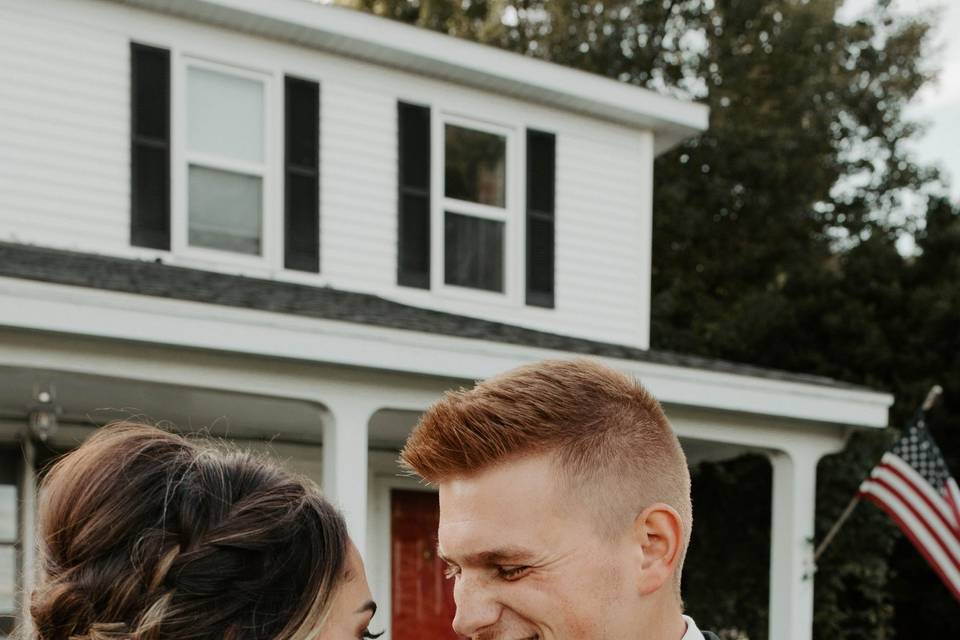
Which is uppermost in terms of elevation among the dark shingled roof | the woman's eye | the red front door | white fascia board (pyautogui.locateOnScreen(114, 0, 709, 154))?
white fascia board (pyautogui.locateOnScreen(114, 0, 709, 154))

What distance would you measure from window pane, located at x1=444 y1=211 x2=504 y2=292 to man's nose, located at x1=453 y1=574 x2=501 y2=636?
7.33 metres

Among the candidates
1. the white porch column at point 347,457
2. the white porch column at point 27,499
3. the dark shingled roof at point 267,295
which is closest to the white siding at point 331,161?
the dark shingled roof at point 267,295

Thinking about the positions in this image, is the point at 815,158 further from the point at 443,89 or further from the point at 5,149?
the point at 5,149

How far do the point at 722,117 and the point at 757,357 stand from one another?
5085mm

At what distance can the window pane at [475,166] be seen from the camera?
31.8ft

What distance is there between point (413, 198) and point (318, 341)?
3.11 meters

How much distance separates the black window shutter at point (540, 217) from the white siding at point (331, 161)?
0.33 ft

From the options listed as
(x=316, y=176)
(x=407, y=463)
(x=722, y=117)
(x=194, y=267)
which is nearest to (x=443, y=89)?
(x=316, y=176)

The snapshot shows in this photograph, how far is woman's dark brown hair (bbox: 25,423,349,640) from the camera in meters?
1.88

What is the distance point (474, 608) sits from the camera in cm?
224

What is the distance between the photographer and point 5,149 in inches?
316

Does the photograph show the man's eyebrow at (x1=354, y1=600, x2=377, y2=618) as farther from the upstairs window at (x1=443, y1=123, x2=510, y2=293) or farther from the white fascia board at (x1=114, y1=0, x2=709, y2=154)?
the upstairs window at (x1=443, y1=123, x2=510, y2=293)

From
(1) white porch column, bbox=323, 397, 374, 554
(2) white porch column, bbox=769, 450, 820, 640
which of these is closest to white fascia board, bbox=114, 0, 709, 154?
(1) white porch column, bbox=323, 397, 374, 554

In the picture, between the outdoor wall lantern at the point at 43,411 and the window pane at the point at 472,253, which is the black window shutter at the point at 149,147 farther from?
the window pane at the point at 472,253
